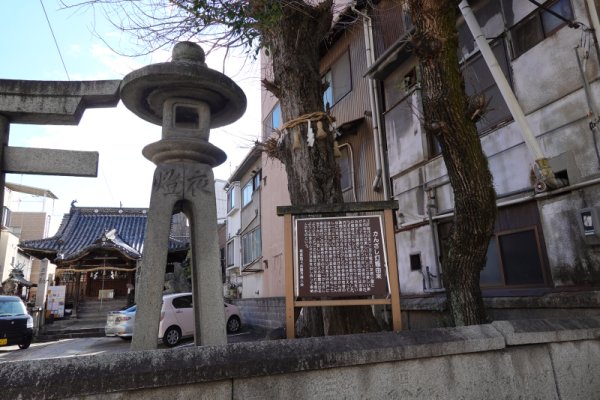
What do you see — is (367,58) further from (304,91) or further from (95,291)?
(95,291)

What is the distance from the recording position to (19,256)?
39531 millimetres

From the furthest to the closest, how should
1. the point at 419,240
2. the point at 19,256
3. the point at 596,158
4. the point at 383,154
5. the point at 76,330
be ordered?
the point at 19,256
the point at 76,330
the point at 383,154
the point at 419,240
the point at 596,158

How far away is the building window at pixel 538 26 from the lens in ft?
21.4

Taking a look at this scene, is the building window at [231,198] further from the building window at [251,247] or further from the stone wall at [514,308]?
the stone wall at [514,308]

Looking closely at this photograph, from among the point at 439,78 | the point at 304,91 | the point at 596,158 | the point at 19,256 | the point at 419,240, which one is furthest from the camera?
the point at 19,256

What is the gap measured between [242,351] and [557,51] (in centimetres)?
675

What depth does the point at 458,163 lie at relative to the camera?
477 cm

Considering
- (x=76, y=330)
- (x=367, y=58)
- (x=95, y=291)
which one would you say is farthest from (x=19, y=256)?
(x=367, y=58)

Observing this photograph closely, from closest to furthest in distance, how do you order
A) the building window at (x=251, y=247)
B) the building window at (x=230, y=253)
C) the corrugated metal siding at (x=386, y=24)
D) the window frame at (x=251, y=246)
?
the corrugated metal siding at (x=386, y=24) < the window frame at (x=251, y=246) < the building window at (x=251, y=247) < the building window at (x=230, y=253)

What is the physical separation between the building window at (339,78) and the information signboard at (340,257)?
910cm

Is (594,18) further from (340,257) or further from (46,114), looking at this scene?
(46,114)

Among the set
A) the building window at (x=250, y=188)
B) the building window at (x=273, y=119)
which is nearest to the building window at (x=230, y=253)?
the building window at (x=250, y=188)

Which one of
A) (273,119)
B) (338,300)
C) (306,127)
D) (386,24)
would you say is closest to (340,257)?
(338,300)

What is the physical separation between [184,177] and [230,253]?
Result: 24008 millimetres
